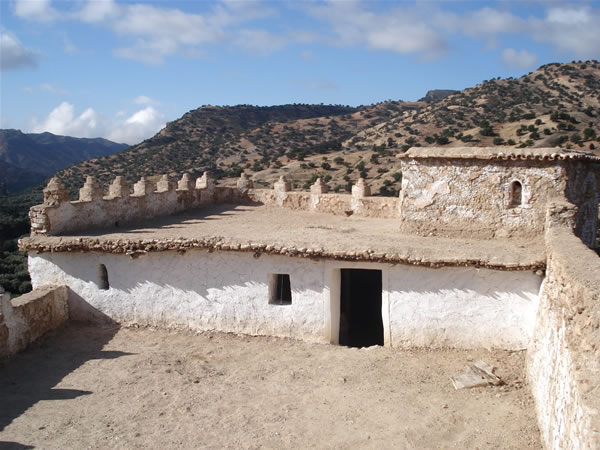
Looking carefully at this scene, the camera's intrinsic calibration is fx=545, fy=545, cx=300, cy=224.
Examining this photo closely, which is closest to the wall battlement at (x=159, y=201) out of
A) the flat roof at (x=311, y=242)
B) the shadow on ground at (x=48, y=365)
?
the flat roof at (x=311, y=242)

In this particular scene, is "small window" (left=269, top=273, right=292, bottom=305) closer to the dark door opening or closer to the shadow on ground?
the dark door opening

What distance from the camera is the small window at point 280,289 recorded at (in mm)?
11765

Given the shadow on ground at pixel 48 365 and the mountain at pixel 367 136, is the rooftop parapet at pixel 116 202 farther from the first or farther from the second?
the mountain at pixel 367 136

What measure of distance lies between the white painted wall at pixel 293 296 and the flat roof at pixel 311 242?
294 mm

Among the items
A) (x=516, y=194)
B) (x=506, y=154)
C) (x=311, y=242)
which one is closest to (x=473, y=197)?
(x=516, y=194)

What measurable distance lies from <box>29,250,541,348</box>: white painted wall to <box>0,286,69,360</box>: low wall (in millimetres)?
400

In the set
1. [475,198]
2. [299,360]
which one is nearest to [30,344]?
[299,360]

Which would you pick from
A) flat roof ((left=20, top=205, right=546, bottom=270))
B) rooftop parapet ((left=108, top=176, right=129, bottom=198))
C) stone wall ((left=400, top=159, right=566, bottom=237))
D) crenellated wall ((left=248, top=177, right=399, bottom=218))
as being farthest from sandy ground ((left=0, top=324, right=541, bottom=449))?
crenellated wall ((left=248, top=177, right=399, bottom=218))

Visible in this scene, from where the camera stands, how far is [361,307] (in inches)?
597

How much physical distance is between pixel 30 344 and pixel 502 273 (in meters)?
9.53

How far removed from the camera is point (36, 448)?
7.62m

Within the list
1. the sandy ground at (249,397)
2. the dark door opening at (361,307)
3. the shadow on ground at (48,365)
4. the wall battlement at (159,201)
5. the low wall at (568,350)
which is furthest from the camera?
the dark door opening at (361,307)

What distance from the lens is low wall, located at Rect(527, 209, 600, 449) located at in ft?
15.4

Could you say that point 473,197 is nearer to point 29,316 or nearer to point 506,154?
point 506,154
